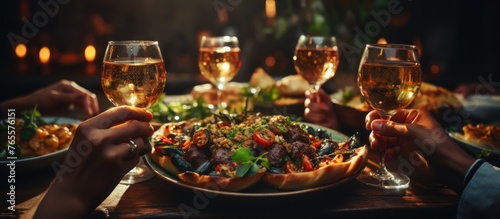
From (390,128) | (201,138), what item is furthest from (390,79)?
(201,138)

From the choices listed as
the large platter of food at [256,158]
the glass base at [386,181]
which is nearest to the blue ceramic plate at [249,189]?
the large platter of food at [256,158]

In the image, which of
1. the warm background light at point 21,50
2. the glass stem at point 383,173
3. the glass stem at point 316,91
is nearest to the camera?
the glass stem at point 383,173

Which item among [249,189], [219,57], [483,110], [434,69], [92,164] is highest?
[219,57]

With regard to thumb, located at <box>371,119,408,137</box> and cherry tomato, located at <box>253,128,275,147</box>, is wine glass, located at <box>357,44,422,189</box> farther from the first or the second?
cherry tomato, located at <box>253,128,275,147</box>

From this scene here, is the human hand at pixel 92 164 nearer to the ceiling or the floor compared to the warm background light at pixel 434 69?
nearer to the ceiling

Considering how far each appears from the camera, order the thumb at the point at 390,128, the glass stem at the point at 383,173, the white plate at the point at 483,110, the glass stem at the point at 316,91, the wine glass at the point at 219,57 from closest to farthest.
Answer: the thumb at the point at 390,128 → the glass stem at the point at 383,173 → the glass stem at the point at 316,91 → the wine glass at the point at 219,57 → the white plate at the point at 483,110

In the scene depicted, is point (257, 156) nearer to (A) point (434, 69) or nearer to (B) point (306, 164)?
(B) point (306, 164)

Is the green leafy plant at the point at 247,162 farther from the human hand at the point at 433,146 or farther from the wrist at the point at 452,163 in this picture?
the wrist at the point at 452,163

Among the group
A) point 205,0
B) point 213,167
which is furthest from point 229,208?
point 205,0
